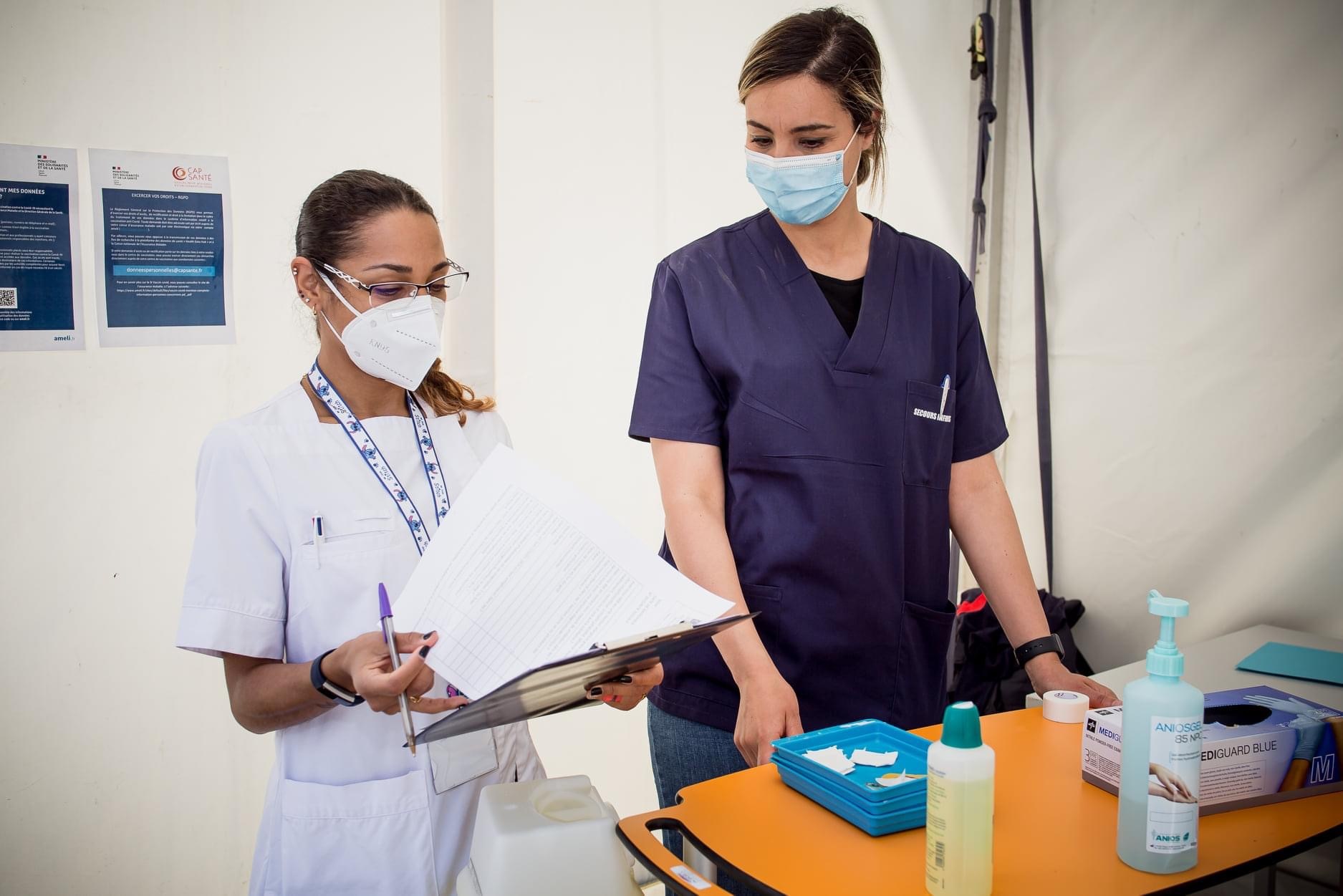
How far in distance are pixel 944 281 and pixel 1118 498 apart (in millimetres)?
1119

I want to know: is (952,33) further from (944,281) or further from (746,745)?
(746,745)

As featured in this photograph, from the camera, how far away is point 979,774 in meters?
0.73

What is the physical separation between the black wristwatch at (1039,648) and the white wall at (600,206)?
3.59 feet

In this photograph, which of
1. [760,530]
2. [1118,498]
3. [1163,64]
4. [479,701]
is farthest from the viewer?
[1118,498]

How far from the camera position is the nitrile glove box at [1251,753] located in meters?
0.97

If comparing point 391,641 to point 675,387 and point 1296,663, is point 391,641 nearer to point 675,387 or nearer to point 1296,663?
point 675,387

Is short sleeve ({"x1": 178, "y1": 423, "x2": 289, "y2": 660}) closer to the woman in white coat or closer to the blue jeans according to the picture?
the woman in white coat

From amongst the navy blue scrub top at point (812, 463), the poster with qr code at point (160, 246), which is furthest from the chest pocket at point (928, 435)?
the poster with qr code at point (160, 246)

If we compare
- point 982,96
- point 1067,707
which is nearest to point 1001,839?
point 1067,707

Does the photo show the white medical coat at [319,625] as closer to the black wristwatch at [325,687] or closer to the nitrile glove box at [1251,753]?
the black wristwatch at [325,687]

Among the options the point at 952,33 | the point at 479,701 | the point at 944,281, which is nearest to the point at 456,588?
the point at 479,701

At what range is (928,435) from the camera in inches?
53.5

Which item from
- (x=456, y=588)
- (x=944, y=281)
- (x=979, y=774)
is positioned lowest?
(x=979, y=774)

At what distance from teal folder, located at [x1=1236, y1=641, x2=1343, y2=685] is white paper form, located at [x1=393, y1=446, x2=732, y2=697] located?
1.27m
